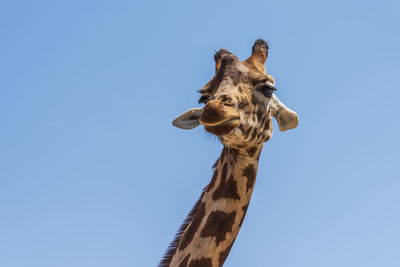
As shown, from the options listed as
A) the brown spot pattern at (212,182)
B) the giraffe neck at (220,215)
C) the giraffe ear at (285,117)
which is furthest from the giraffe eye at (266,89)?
the brown spot pattern at (212,182)

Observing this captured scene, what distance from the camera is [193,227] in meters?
5.51

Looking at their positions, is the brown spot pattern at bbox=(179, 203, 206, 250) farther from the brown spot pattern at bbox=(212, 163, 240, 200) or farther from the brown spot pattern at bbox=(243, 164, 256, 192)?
the brown spot pattern at bbox=(243, 164, 256, 192)

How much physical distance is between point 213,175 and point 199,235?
2.95 feet

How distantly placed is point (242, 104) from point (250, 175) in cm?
88

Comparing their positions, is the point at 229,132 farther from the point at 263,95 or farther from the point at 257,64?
the point at 257,64

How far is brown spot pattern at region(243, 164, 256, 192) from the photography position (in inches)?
217

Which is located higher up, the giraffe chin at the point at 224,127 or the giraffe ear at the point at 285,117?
the giraffe ear at the point at 285,117

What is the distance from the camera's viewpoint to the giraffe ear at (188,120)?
6.33m

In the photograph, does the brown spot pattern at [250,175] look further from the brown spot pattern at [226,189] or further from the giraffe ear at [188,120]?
the giraffe ear at [188,120]

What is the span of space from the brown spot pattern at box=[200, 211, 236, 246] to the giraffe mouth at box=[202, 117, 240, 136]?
3.31 feet

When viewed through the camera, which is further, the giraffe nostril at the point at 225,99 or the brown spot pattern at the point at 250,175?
the brown spot pattern at the point at 250,175

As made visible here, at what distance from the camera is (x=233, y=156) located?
18.7ft

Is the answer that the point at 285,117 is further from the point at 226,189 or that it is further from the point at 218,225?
the point at 218,225

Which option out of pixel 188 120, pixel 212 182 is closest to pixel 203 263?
pixel 212 182
